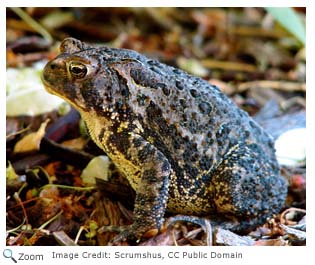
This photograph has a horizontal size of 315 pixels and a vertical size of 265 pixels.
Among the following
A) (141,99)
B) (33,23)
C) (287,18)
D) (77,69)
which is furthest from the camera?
(33,23)

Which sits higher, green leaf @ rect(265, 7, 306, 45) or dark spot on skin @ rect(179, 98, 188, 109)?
green leaf @ rect(265, 7, 306, 45)

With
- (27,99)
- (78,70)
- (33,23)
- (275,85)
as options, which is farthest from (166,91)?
(33,23)

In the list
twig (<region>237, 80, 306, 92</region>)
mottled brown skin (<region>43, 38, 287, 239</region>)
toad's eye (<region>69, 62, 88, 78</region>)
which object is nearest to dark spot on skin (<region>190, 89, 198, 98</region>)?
mottled brown skin (<region>43, 38, 287, 239</region>)

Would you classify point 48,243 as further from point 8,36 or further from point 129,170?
point 8,36

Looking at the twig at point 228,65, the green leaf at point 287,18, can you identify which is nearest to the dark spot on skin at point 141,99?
the green leaf at point 287,18

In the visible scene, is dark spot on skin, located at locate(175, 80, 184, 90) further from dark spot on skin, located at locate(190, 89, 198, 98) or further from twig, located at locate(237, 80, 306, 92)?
twig, located at locate(237, 80, 306, 92)

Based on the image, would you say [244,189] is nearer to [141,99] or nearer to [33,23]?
[141,99]
